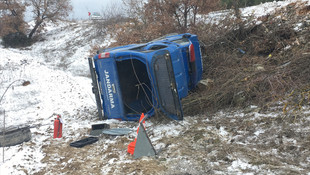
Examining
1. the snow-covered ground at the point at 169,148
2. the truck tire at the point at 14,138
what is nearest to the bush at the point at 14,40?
the snow-covered ground at the point at 169,148

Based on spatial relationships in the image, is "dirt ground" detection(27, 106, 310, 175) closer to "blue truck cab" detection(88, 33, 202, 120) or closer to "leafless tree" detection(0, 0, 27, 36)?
"blue truck cab" detection(88, 33, 202, 120)

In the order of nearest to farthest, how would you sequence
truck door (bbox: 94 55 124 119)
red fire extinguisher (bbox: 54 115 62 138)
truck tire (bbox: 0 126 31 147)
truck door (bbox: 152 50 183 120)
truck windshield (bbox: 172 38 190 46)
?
truck door (bbox: 152 50 183 120) < truck tire (bbox: 0 126 31 147) < red fire extinguisher (bbox: 54 115 62 138) < truck door (bbox: 94 55 124 119) < truck windshield (bbox: 172 38 190 46)

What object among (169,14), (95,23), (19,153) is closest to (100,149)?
(19,153)

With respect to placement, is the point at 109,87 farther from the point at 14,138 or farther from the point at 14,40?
the point at 14,40

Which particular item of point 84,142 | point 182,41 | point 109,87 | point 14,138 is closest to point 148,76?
point 109,87

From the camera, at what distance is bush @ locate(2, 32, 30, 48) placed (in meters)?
23.2

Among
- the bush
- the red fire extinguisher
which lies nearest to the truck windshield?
the red fire extinguisher

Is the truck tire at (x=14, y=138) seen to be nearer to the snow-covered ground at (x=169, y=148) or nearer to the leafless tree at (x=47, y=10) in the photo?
the snow-covered ground at (x=169, y=148)

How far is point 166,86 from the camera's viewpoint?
488 centimetres

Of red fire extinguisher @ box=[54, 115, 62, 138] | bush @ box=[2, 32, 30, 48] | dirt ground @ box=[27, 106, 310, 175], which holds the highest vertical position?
bush @ box=[2, 32, 30, 48]

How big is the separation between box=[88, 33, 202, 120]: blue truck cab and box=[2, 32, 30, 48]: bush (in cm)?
2115

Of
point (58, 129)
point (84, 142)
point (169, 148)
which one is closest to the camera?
point (169, 148)

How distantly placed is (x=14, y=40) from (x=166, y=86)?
23436 millimetres

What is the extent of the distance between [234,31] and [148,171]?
6867mm
